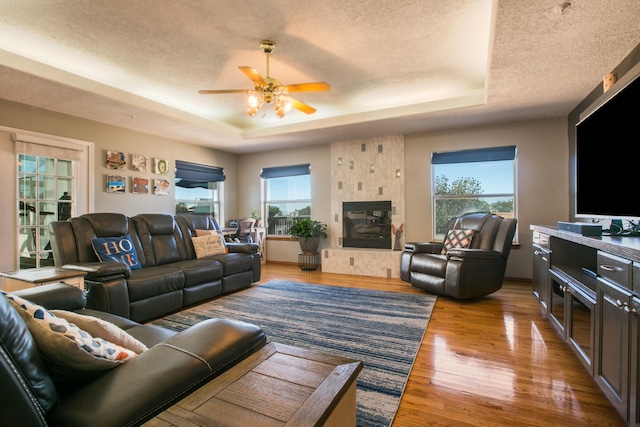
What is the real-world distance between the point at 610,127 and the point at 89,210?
5.68 meters

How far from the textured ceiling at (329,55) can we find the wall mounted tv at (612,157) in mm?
581

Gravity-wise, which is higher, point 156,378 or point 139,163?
point 139,163

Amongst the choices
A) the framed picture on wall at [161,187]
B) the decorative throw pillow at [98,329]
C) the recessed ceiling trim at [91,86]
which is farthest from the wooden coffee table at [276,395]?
the framed picture on wall at [161,187]

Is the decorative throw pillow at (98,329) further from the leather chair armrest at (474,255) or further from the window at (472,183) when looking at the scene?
the window at (472,183)

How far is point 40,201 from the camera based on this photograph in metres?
3.88

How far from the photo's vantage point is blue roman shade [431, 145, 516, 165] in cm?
461

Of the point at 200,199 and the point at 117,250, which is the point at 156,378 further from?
the point at 200,199

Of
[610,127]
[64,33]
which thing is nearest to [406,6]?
[610,127]

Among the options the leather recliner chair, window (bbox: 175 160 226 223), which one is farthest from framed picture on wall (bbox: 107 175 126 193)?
the leather recliner chair

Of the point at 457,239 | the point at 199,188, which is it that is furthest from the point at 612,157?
the point at 199,188

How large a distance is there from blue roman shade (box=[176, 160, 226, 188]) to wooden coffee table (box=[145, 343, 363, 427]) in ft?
17.1

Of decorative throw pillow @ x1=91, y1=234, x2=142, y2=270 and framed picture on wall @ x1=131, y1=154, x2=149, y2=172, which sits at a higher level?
framed picture on wall @ x1=131, y1=154, x2=149, y2=172

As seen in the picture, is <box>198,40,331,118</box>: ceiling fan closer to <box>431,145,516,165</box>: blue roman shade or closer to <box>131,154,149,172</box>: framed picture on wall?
<box>131,154,149,172</box>: framed picture on wall

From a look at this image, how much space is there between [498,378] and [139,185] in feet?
16.9
